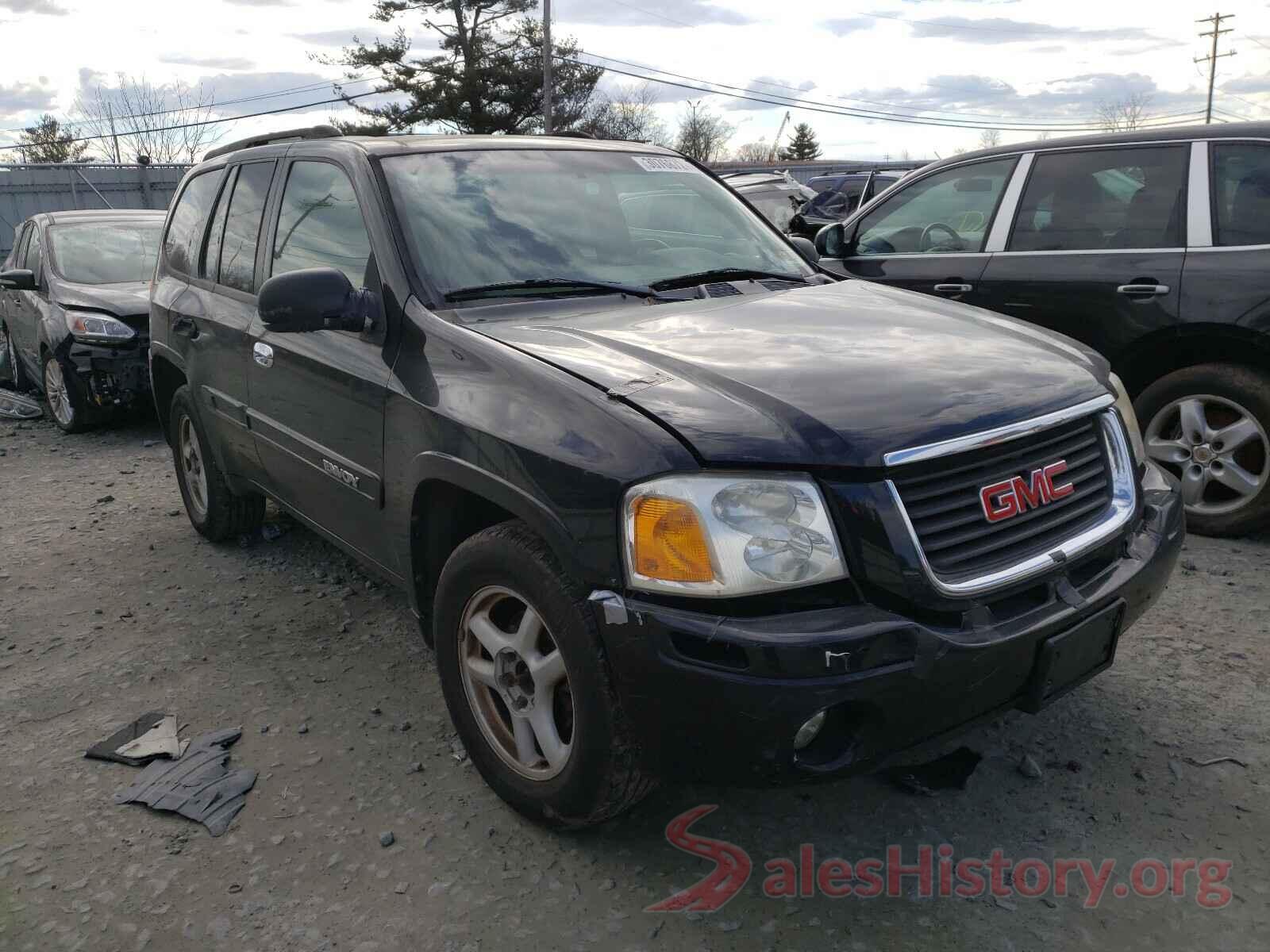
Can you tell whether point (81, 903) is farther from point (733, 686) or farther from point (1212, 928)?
point (1212, 928)

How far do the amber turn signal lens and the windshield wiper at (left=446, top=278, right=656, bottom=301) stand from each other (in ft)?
3.77

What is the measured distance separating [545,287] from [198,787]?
72.3 inches

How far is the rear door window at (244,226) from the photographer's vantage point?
3965 mm

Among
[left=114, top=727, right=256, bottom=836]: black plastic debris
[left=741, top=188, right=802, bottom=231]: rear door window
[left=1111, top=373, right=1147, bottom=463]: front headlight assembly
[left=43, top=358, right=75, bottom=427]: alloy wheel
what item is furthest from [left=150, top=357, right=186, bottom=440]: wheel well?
[left=741, top=188, right=802, bottom=231]: rear door window

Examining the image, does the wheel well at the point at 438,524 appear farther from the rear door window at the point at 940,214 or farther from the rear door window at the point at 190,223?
the rear door window at the point at 940,214

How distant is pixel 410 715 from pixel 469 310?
4.57 ft

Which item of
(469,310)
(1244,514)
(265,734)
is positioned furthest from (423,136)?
(1244,514)

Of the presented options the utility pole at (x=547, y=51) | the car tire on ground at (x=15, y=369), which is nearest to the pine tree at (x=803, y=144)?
the utility pole at (x=547, y=51)

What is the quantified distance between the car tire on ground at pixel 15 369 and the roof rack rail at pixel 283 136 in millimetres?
6450

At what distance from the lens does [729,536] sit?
210 centimetres

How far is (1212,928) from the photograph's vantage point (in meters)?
2.26

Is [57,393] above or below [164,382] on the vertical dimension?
below
